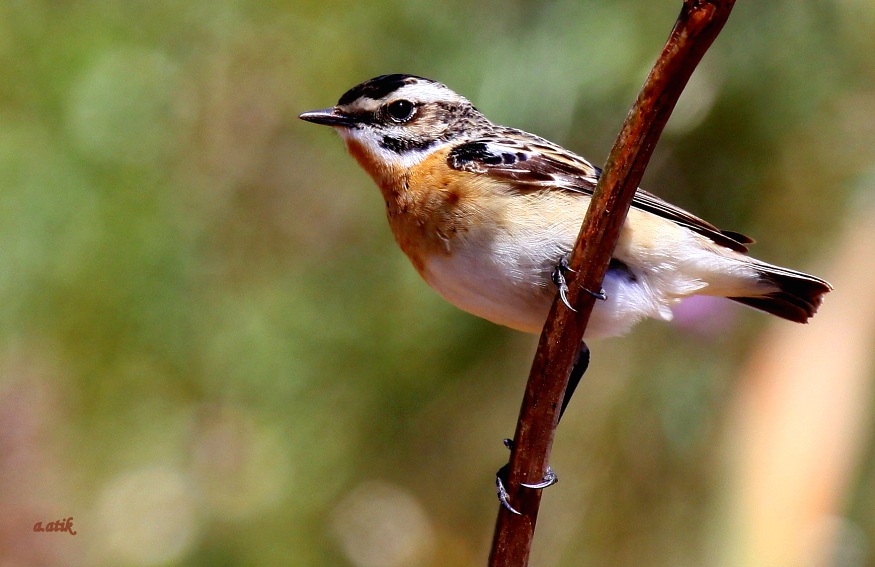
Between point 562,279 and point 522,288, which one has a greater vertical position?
point 562,279

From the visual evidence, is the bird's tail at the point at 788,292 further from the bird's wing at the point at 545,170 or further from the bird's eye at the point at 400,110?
the bird's eye at the point at 400,110

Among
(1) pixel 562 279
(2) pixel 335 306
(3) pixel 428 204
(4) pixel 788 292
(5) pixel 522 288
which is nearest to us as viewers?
(1) pixel 562 279

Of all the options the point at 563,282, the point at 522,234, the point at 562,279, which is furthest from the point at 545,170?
the point at 563,282

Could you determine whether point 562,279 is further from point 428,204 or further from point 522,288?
point 428,204

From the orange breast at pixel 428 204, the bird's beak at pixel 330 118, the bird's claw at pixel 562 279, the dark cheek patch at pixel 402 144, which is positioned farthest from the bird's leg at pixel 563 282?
the bird's beak at pixel 330 118

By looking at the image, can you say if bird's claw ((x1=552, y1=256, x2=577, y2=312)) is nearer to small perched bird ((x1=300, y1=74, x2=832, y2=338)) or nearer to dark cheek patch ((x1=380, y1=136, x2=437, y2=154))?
small perched bird ((x1=300, y1=74, x2=832, y2=338))

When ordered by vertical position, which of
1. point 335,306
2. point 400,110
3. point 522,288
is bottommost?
point 335,306
